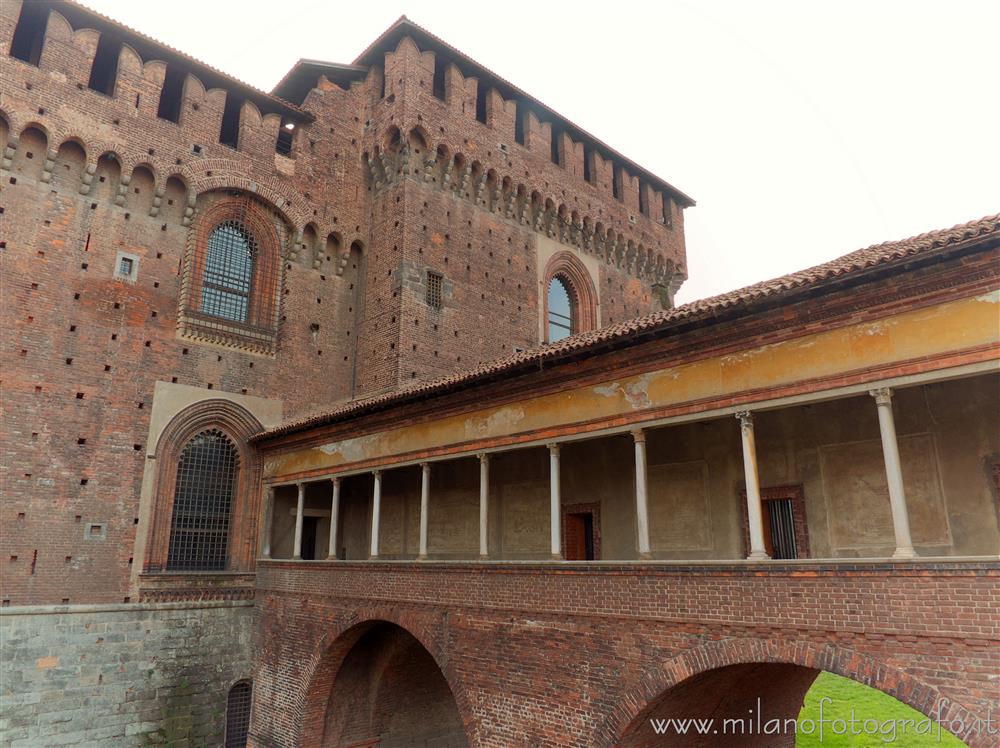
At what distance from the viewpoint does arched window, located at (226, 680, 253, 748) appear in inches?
574

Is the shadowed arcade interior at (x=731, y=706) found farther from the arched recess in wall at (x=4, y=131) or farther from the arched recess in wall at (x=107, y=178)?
the arched recess in wall at (x=4, y=131)

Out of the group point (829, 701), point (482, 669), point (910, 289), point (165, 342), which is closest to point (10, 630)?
point (165, 342)

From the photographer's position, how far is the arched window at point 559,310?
21.8 metres

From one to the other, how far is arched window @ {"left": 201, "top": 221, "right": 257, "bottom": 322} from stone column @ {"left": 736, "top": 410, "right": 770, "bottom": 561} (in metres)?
12.4

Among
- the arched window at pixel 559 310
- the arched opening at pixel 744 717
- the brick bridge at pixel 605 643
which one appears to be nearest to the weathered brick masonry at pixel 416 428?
the brick bridge at pixel 605 643

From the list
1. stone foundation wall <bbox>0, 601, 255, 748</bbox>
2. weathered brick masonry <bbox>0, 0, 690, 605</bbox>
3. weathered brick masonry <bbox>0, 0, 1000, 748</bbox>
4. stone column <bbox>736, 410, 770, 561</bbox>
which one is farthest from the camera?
weathered brick masonry <bbox>0, 0, 690, 605</bbox>

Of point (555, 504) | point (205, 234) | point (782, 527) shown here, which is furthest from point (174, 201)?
point (782, 527)

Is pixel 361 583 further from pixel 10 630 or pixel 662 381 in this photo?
pixel 662 381

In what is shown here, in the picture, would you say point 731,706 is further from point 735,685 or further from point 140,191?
point 140,191

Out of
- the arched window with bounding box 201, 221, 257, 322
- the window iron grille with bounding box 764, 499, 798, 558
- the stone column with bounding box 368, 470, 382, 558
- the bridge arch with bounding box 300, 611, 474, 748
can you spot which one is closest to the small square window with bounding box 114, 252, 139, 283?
the arched window with bounding box 201, 221, 257, 322

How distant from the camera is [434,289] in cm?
1830

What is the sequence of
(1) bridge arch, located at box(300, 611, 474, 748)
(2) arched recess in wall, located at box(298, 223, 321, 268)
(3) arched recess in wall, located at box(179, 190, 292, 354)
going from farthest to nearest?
(2) arched recess in wall, located at box(298, 223, 321, 268)
(3) arched recess in wall, located at box(179, 190, 292, 354)
(1) bridge arch, located at box(300, 611, 474, 748)

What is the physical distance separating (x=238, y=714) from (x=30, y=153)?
12192 millimetres

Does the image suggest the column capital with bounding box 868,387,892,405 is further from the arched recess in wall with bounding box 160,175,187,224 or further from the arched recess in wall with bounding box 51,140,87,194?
the arched recess in wall with bounding box 51,140,87,194
